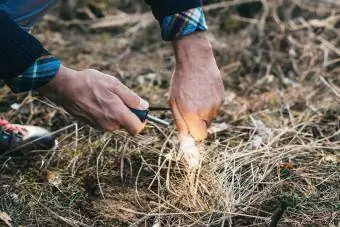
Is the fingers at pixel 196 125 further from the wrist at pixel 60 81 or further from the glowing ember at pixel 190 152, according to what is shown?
the wrist at pixel 60 81

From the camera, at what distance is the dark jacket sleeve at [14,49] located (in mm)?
1537

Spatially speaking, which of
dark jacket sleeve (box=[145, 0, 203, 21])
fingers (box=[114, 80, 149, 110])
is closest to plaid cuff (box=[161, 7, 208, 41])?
dark jacket sleeve (box=[145, 0, 203, 21])

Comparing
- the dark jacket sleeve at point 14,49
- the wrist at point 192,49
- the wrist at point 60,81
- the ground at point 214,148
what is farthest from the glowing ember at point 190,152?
the dark jacket sleeve at point 14,49

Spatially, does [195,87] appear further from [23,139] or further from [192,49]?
[23,139]

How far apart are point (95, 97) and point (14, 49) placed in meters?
0.27

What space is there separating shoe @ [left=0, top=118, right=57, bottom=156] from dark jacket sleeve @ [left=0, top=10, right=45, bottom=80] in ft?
2.03

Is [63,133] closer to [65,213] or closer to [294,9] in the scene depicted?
[65,213]

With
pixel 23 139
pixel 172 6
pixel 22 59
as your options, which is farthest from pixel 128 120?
pixel 23 139

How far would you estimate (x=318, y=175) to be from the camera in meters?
1.96

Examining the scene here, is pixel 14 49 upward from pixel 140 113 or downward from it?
upward

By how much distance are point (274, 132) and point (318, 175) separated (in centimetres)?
39

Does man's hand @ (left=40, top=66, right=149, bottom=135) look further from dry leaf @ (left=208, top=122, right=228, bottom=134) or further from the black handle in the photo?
dry leaf @ (left=208, top=122, right=228, bottom=134)

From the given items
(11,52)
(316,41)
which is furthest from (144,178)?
(316,41)

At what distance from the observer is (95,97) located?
1.58m
